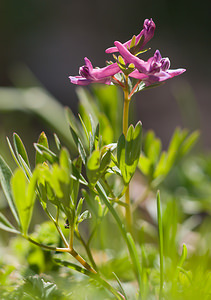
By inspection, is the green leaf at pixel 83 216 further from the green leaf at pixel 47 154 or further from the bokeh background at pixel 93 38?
the bokeh background at pixel 93 38

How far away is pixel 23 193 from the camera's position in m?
0.22

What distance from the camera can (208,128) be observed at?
144cm

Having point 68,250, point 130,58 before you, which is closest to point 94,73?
point 130,58

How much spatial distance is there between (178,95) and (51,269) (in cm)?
50

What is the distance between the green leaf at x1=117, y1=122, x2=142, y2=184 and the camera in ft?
0.85

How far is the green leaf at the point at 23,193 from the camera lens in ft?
0.69

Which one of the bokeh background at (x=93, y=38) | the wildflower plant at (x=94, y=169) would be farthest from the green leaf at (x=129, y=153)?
the bokeh background at (x=93, y=38)

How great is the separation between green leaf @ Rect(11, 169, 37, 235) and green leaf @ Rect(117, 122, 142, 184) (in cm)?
7

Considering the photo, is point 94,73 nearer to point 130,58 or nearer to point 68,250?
point 130,58

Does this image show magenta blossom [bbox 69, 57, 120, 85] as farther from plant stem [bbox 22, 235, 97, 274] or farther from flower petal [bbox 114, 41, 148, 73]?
plant stem [bbox 22, 235, 97, 274]

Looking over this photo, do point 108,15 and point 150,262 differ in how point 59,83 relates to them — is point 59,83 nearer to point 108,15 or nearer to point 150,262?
point 108,15

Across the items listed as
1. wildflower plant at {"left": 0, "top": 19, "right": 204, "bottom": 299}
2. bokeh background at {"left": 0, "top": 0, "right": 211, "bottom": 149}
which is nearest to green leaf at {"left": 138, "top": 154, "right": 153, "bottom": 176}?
wildflower plant at {"left": 0, "top": 19, "right": 204, "bottom": 299}

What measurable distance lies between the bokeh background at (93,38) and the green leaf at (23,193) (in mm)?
1493

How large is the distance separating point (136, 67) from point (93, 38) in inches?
90.9
